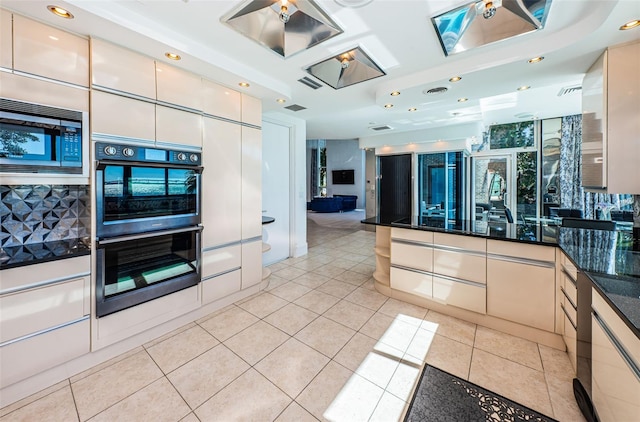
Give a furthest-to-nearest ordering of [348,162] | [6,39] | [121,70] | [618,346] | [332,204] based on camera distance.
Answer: [348,162] < [332,204] < [121,70] < [6,39] < [618,346]

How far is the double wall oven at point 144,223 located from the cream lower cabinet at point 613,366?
2.93 m

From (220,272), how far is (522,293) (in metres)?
3.02

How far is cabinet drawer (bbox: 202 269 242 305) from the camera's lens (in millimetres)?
2674

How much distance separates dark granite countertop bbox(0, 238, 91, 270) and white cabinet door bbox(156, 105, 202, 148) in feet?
3.44

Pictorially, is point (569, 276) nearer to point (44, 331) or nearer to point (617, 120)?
point (617, 120)

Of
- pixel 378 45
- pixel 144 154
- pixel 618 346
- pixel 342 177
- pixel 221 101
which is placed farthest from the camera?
pixel 342 177

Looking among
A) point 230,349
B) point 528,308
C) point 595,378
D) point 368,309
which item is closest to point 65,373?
point 230,349

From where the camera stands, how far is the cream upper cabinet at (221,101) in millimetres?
2639

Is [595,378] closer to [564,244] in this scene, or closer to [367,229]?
[564,244]

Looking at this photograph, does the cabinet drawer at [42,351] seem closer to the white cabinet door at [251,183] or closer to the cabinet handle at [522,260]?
the white cabinet door at [251,183]

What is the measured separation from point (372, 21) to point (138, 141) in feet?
7.16

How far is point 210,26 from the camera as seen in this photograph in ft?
6.58

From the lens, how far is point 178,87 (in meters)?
2.40

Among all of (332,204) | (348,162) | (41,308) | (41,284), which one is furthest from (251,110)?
(348,162)
